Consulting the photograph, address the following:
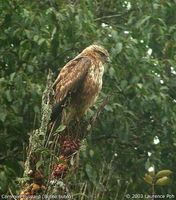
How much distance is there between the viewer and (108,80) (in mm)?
9469

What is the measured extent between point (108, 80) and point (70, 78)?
1508 millimetres

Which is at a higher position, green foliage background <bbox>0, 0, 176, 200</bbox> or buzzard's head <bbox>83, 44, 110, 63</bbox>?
buzzard's head <bbox>83, 44, 110, 63</bbox>

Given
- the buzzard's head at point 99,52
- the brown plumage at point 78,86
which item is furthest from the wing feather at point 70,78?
the buzzard's head at point 99,52

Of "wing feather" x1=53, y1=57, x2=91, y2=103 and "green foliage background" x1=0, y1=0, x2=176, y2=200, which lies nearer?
"wing feather" x1=53, y1=57, x2=91, y2=103

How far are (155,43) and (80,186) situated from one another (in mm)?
5073

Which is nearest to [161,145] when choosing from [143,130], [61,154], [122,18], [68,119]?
[143,130]

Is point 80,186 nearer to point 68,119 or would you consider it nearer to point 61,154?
point 61,154

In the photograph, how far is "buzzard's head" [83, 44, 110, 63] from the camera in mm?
8664

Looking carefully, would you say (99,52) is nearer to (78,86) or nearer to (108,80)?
(78,86)

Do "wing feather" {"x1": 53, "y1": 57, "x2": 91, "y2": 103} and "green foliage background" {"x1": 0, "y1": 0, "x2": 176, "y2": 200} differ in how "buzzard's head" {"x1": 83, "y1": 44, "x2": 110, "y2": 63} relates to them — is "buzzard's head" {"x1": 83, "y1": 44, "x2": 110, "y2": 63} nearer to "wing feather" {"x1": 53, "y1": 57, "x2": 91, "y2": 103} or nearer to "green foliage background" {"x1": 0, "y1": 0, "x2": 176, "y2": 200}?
"green foliage background" {"x1": 0, "y1": 0, "x2": 176, "y2": 200}

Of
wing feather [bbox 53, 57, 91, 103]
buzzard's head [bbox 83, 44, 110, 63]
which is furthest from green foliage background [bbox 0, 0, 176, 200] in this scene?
wing feather [bbox 53, 57, 91, 103]

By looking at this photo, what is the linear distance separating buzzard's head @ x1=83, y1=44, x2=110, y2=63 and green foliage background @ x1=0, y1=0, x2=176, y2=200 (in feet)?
0.89

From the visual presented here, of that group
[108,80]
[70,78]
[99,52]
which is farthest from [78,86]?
[108,80]

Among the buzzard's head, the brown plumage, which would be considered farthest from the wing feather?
the buzzard's head
